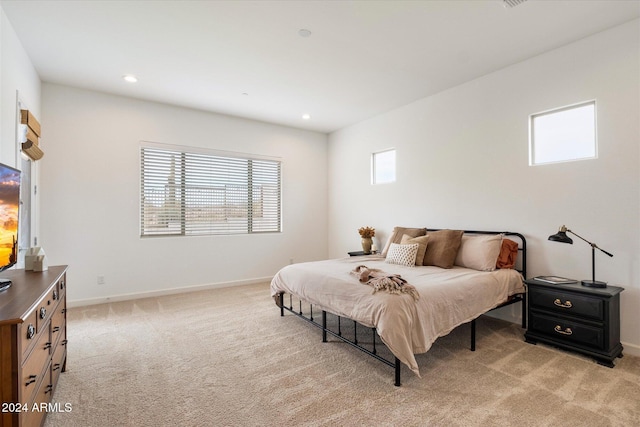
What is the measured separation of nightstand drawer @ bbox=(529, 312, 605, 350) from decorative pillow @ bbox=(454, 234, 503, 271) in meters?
0.62

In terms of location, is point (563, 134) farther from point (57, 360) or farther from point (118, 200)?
point (118, 200)

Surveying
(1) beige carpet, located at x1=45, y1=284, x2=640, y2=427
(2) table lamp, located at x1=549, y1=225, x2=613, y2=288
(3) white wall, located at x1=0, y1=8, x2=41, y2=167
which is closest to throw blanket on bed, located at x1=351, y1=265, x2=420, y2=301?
(1) beige carpet, located at x1=45, y1=284, x2=640, y2=427

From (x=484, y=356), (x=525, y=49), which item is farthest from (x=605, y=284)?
(x=525, y=49)

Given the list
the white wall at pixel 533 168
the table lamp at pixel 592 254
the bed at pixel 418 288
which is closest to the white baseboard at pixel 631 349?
the white wall at pixel 533 168

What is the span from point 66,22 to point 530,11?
4067mm

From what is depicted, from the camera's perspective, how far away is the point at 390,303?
227 cm

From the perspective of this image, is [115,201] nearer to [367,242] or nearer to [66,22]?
[66,22]

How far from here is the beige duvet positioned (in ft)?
7.35

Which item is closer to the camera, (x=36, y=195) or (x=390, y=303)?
(x=390, y=303)

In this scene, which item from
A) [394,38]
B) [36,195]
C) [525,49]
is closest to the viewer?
[394,38]

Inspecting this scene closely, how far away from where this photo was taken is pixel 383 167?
540 centimetres

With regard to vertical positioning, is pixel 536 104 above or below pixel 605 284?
above

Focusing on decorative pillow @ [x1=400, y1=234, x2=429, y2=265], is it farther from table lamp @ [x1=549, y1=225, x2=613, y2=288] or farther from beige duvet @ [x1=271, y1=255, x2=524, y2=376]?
table lamp @ [x1=549, y1=225, x2=613, y2=288]

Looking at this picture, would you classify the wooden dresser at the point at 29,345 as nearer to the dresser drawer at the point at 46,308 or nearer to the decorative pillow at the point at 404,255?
the dresser drawer at the point at 46,308
